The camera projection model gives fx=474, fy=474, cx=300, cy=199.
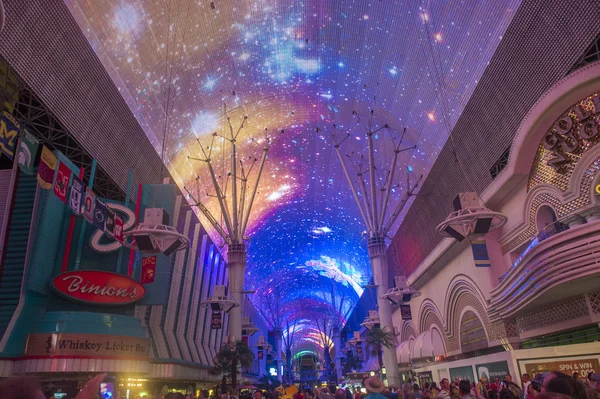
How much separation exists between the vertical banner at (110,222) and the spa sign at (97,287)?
1.78 m

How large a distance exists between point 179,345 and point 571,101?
21.0 m

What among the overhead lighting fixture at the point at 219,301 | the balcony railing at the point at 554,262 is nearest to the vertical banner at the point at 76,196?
the overhead lighting fixture at the point at 219,301

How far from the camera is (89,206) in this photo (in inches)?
616

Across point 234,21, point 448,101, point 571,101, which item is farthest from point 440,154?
point 234,21

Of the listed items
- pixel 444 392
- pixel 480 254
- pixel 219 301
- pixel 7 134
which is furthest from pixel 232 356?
pixel 444 392

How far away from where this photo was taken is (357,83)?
85.1 feet

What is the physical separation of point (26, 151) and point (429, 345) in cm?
2449

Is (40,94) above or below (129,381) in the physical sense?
above

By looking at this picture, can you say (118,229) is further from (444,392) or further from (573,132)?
(573,132)

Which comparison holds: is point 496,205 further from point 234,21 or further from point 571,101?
point 234,21

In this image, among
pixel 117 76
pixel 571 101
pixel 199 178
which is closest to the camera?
pixel 571 101

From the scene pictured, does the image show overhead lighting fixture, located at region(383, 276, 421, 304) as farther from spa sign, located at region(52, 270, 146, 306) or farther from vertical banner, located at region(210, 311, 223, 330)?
spa sign, located at region(52, 270, 146, 306)

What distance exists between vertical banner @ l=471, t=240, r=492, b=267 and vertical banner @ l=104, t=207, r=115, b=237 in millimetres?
13261

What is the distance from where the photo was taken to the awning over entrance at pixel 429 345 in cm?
2842
